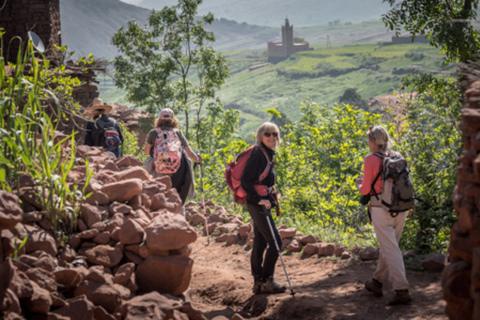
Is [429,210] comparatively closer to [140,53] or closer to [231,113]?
[231,113]

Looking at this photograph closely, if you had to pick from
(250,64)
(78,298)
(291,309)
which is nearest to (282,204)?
(291,309)

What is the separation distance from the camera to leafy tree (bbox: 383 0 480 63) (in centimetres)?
902

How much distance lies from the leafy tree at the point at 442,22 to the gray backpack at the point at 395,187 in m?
4.29

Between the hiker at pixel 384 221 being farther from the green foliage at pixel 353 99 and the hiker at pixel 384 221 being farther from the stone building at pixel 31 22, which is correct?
the green foliage at pixel 353 99

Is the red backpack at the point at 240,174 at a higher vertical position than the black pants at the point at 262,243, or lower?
higher

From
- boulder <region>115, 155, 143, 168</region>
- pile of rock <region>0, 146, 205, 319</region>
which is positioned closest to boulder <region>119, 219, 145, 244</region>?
pile of rock <region>0, 146, 205, 319</region>

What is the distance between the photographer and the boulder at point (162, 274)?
4.94 m

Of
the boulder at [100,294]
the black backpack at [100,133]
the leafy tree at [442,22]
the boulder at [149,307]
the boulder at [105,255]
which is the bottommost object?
the boulder at [149,307]

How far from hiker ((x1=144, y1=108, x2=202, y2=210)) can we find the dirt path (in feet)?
3.92

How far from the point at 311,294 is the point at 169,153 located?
243 cm

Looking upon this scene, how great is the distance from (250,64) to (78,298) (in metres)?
190

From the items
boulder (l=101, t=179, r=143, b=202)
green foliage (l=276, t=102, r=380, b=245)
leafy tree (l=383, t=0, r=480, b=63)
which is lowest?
green foliage (l=276, t=102, r=380, b=245)

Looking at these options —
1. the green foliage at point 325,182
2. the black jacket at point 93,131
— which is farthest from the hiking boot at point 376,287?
the black jacket at point 93,131

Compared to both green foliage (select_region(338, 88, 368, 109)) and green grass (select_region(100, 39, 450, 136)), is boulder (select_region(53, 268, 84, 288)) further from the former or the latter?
green grass (select_region(100, 39, 450, 136))
